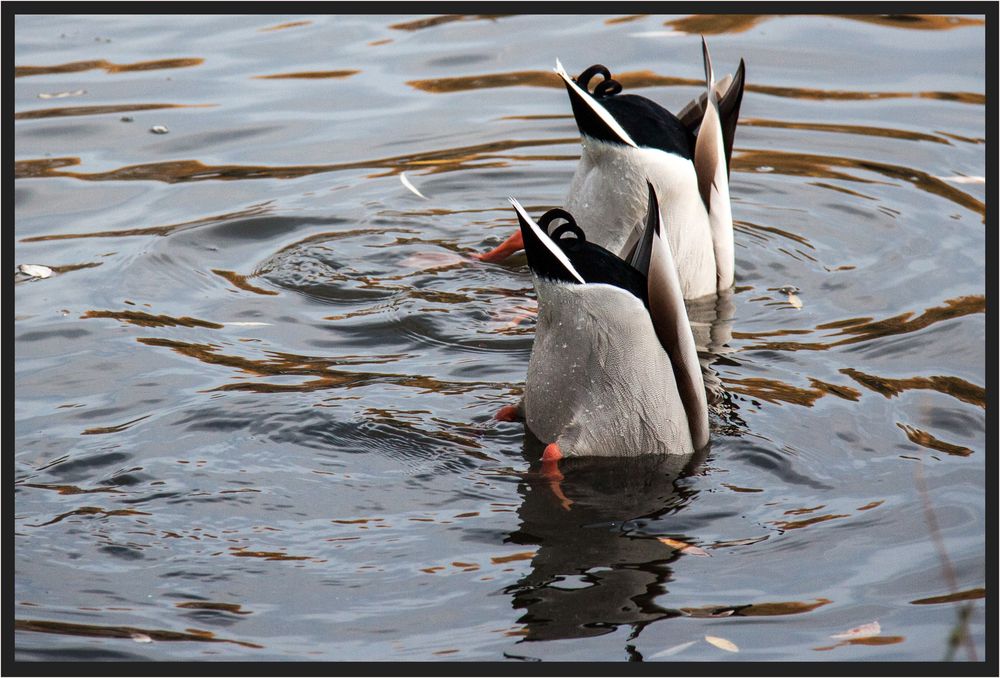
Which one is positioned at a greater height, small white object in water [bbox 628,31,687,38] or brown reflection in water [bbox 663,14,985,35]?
brown reflection in water [bbox 663,14,985,35]

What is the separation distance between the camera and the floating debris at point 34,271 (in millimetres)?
6676

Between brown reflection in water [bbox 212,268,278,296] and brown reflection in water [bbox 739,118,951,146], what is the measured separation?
4344 millimetres

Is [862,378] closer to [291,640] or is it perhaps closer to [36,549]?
[291,640]

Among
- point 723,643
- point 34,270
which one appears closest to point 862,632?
point 723,643

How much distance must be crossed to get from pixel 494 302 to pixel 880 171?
340 centimetres

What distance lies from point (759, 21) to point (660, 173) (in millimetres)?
6027

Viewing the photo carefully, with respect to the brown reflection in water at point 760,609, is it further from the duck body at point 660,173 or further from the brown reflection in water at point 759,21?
the brown reflection in water at point 759,21

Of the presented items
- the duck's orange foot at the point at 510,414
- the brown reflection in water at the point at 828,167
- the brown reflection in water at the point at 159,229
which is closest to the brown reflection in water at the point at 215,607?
the duck's orange foot at the point at 510,414

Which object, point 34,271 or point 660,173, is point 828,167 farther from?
point 34,271

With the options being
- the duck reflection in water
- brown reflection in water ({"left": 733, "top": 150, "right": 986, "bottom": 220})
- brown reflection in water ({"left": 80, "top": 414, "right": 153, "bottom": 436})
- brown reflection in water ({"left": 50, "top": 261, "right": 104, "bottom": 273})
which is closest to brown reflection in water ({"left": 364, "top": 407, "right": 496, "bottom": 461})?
the duck reflection in water

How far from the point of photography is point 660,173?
241 inches

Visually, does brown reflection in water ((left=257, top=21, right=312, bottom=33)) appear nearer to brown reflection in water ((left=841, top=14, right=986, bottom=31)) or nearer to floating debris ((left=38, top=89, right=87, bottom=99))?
floating debris ((left=38, top=89, right=87, bottom=99))

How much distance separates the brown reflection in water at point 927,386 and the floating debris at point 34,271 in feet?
14.0

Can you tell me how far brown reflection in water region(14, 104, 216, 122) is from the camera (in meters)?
9.41
